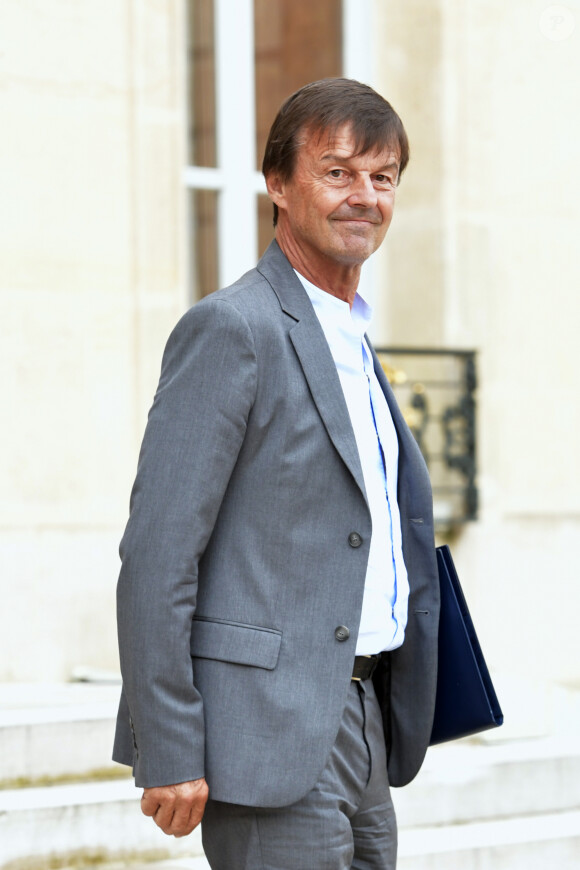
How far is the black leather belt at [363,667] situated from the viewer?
7.03 feet

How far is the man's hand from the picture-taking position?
6.34ft

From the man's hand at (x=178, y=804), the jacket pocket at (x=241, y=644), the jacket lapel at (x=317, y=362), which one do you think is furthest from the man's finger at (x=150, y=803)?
the jacket lapel at (x=317, y=362)

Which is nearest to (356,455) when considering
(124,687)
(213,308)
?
(213,308)

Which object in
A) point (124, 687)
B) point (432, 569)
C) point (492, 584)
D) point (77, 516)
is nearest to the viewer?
point (124, 687)

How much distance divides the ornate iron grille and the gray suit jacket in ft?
12.7

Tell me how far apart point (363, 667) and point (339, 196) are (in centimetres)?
78

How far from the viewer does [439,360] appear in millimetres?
6047

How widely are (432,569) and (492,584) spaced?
12.2 ft

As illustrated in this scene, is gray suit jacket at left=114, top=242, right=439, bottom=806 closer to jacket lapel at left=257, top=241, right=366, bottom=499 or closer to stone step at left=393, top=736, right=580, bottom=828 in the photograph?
jacket lapel at left=257, top=241, right=366, bottom=499

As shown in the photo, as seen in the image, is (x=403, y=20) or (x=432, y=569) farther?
(x=403, y=20)

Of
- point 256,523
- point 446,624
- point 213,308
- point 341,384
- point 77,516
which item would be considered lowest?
point 77,516

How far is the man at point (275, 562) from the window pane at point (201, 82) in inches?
148

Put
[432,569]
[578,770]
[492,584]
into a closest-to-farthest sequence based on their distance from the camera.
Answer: [432,569] < [578,770] < [492,584]

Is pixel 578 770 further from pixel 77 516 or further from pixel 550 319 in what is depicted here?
pixel 550 319
